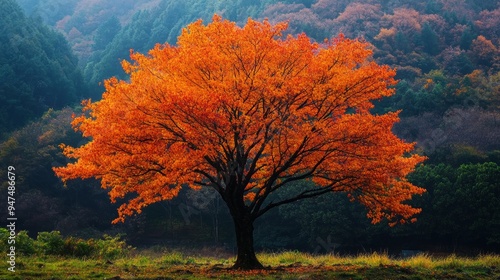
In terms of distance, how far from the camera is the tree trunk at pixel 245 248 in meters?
14.3

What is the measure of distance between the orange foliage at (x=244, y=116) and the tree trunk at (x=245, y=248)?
197 cm

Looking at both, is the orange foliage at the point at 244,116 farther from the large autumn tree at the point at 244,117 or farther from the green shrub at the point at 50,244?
the green shrub at the point at 50,244

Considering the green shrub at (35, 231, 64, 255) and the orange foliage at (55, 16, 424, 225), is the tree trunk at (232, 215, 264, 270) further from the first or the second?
the green shrub at (35, 231, 64, 255)

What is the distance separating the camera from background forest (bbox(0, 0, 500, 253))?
39.1 meters

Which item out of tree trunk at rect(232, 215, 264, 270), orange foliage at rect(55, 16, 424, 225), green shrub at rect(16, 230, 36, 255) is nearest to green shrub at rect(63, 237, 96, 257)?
green shrub at rect(16, 230, 36, 255)

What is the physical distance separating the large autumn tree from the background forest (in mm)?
26959

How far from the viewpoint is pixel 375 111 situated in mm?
56562

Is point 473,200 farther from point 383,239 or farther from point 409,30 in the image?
point 409,30

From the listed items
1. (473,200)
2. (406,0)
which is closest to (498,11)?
(406,0)

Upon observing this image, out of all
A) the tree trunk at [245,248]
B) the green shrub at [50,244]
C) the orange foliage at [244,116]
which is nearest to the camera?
the orange foliage at [244,116]

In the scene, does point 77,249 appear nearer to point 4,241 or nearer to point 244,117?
point 4,241

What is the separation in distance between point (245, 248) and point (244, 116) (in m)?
4.48

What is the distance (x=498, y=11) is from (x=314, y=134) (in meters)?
82.6

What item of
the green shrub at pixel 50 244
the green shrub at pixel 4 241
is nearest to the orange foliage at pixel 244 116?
the green shrub at pixel 4 241
